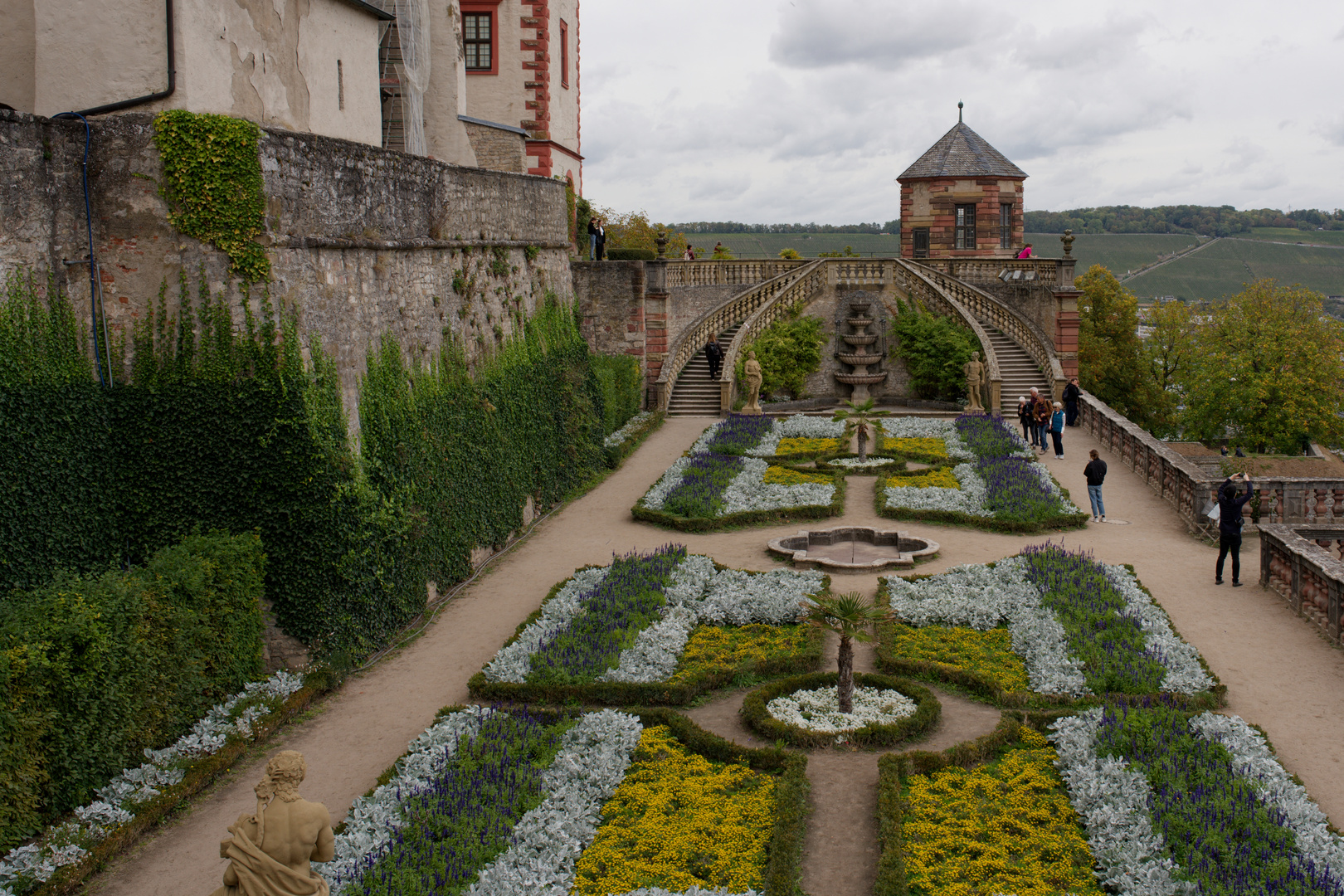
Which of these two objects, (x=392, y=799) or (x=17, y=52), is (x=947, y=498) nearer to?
(x=392, y=799)

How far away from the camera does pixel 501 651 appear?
13.7 meters

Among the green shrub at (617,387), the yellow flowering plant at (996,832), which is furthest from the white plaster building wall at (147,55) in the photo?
the green shrub at (617,387)

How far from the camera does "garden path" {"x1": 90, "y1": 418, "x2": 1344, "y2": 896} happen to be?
1025 cm

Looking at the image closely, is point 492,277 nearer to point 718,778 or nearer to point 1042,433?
point 718,778

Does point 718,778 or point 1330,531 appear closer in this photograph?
point 718,778

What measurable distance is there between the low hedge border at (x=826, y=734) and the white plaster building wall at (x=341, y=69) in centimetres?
1109

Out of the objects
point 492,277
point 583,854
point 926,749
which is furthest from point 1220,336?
point 583,854

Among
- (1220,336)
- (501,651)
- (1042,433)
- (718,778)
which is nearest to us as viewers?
(718,778)

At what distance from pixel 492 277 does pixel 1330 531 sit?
14885mm

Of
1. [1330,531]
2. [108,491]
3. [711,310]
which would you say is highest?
[711,310]

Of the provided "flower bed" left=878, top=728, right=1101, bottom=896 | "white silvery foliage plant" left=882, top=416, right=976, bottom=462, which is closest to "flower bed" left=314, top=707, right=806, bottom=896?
"flower bed" left=878, top=728, right=1101, bottom=896

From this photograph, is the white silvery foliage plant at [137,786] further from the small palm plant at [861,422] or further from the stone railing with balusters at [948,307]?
the stone railing with balusters at [948,307]

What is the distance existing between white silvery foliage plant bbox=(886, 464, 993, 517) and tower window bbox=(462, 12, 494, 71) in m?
18.3

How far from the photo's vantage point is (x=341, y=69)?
18172mm
